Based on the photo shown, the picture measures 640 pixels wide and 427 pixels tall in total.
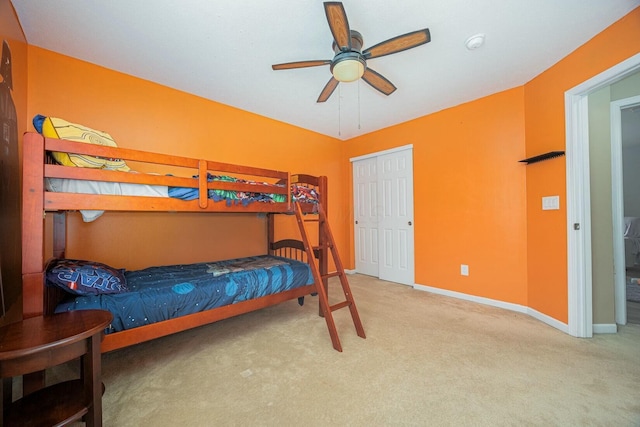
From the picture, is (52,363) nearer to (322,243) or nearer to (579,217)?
(322,243)

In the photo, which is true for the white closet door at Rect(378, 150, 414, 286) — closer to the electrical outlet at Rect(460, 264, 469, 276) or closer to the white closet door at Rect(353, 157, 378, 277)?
the white closet door at Rect(353, 157, 378, 277)

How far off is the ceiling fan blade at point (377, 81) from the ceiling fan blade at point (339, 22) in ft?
1.13

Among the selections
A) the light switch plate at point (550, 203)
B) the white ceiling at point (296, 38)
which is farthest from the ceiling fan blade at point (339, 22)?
the light switch plate at point (550, 203)

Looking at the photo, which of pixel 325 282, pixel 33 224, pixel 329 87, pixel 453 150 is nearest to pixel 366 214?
pixel 453 150

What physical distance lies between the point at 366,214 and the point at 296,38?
295cm

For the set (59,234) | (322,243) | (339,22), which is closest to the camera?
(339,22)

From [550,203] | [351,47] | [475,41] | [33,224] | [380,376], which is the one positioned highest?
[475,41]

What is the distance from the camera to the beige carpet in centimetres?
131

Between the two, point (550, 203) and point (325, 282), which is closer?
point (550, 203)

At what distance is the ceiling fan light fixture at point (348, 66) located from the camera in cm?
170

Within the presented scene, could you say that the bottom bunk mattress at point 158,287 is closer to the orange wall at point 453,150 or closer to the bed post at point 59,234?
the bed post at point 59,234

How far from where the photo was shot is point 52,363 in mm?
1034

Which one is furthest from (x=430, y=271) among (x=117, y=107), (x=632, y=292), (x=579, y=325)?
(x=117, y=107)

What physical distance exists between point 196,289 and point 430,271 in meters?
2.98
